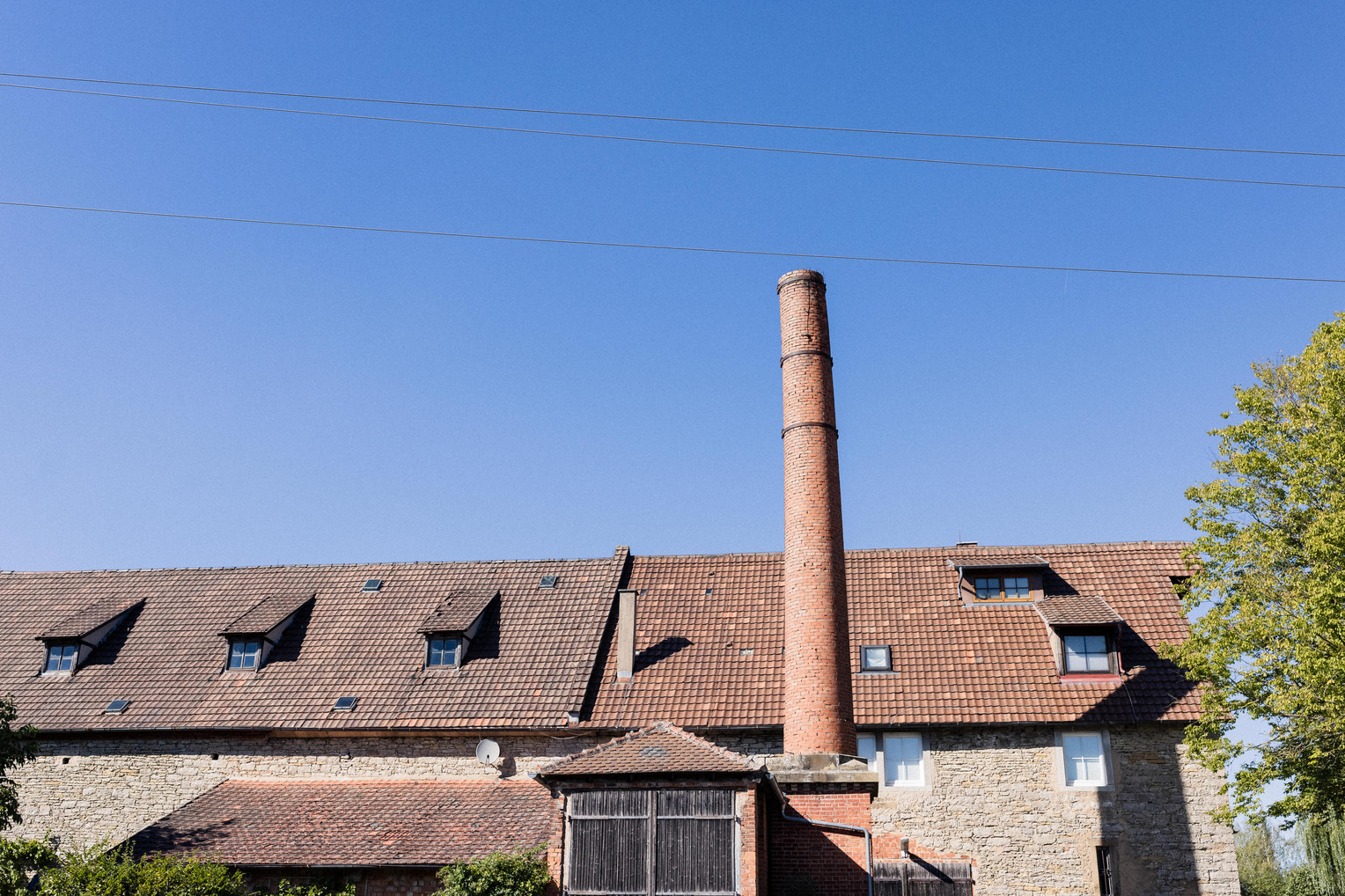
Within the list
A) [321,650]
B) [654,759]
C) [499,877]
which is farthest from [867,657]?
[321,650]

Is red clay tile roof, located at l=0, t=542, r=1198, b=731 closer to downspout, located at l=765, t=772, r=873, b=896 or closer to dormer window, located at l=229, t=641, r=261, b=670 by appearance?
dormer window, located at l=229, t=641, r=261, b=670

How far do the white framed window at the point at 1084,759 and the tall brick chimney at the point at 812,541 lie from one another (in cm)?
514

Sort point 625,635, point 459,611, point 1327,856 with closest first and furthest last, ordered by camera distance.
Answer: point 625,635 → point 459,611 → point 1327,856

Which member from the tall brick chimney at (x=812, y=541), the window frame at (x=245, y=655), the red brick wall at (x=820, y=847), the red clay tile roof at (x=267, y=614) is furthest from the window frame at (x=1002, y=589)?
the window frame at (x=245, y=655)

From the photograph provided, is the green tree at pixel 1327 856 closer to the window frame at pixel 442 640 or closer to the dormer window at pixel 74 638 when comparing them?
the window frame at pixel 442 640

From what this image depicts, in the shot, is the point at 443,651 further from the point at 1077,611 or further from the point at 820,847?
the point at 1077,611

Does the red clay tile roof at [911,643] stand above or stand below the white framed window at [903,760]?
above

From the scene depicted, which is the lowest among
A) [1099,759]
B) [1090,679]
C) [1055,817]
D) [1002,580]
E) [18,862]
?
[18,862]

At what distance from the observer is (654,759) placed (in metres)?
17.9

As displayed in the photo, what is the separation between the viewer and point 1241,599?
2059 centimetres

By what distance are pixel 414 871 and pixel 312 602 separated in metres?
10.8

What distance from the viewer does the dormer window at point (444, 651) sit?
82.7 ft

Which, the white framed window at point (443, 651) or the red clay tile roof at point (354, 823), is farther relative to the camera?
the white framed window at point (443, 651)

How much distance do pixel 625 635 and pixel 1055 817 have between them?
9.87 m
